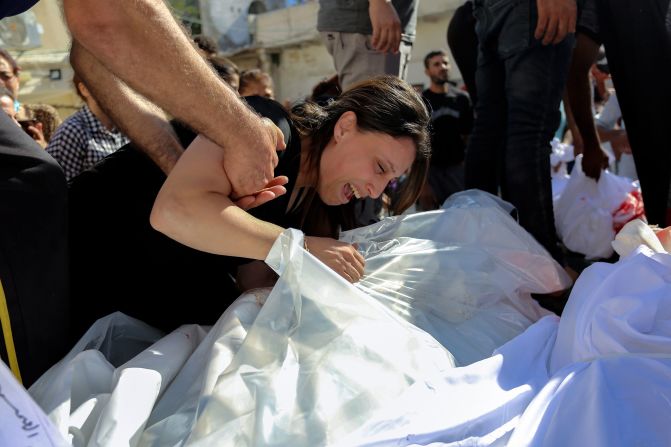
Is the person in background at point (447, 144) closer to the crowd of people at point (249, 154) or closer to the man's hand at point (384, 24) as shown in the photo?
the crowd of people at point (249, 154)

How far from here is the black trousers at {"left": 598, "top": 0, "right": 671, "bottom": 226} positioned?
2223 mm

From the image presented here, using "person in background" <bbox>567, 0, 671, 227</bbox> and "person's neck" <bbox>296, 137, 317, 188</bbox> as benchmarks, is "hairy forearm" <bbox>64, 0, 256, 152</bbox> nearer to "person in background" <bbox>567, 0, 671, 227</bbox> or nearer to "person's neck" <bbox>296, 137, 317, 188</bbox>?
"person's neck" <bbox>296, 137, 317, 188</bbox>

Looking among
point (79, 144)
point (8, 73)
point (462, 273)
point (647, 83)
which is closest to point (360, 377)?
point (462, 273)

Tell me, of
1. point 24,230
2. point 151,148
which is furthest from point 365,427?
point 151,148

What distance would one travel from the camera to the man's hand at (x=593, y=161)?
10.6 feet

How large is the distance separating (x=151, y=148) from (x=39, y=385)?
659 millimetres

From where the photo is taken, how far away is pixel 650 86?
2254mm

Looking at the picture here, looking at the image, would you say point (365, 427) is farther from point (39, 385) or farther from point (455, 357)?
point (39, 385)

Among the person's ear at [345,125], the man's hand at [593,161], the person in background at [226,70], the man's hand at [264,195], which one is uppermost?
the person's ear at [345,125]

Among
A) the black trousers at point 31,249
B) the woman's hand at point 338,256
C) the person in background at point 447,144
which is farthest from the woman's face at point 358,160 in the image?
the person in background at point 447,144

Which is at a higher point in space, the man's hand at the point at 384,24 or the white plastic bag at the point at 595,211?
the man's hand at the point at 384,24

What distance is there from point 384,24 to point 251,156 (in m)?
1.34

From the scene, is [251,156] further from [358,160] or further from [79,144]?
[79,144]

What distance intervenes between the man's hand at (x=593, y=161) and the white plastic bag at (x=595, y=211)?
0.18 feet
